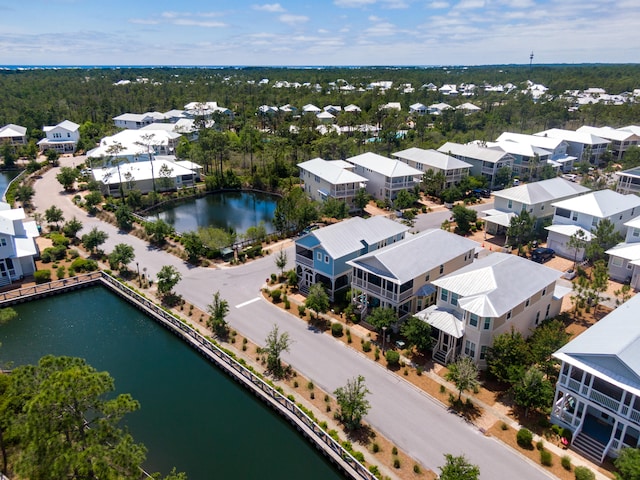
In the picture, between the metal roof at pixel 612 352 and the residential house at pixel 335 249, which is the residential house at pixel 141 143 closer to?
the residential house at pixel 335 249

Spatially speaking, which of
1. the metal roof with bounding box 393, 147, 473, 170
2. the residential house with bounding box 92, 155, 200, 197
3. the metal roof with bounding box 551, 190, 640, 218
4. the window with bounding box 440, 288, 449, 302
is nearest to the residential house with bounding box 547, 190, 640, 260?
the metal roof with bounding box 551, 190, 640, 218

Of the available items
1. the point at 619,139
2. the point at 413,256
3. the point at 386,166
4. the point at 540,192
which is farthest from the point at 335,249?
the point at 619,139

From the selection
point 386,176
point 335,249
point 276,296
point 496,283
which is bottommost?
point 276,296

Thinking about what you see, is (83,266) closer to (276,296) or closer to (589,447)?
(276,296)

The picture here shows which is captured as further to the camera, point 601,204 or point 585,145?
point 585,145

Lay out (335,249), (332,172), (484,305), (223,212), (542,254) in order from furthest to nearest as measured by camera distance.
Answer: (223,212) → (332,172) → (542,254) → (335,249) → (484,305)

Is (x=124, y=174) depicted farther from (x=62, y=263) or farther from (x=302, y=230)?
(x=302, y=230)
